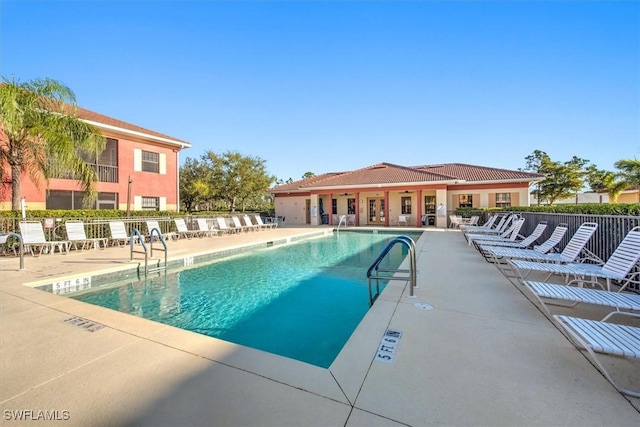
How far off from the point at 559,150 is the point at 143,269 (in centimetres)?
4223

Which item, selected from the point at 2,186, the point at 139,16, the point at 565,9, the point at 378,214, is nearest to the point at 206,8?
the point at 139,16

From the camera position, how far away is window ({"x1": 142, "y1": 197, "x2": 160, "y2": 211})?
54.3 ft

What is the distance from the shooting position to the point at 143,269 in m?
6.68

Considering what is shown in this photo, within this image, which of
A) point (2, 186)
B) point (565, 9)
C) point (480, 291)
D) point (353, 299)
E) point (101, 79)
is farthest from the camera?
point (101, 79)

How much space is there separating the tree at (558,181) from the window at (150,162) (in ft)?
115

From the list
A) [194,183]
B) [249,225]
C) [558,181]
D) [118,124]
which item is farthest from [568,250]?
[558,181]

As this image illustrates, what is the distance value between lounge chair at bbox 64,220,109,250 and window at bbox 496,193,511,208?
2187 cm

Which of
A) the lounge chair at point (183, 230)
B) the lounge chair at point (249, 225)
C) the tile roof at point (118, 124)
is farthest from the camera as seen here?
the lounge chair at point (249, 225)

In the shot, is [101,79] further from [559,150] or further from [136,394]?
[559,150]

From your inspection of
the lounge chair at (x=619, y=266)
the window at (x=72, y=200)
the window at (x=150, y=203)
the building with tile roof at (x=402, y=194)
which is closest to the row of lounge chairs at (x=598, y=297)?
the lounge chair at (x=619, y=266)

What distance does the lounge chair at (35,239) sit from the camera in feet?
26.6

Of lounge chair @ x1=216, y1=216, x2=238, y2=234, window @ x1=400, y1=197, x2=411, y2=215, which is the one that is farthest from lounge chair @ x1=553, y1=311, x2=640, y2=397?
window @ x1=400, y1=197, x2=411, y2=215

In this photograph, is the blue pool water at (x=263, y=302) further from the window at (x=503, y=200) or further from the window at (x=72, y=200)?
the window at (x=503, y=200)

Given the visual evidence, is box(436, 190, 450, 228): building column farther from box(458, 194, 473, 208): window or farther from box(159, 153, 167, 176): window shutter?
box(159, 153, 167, 176): window shutter
